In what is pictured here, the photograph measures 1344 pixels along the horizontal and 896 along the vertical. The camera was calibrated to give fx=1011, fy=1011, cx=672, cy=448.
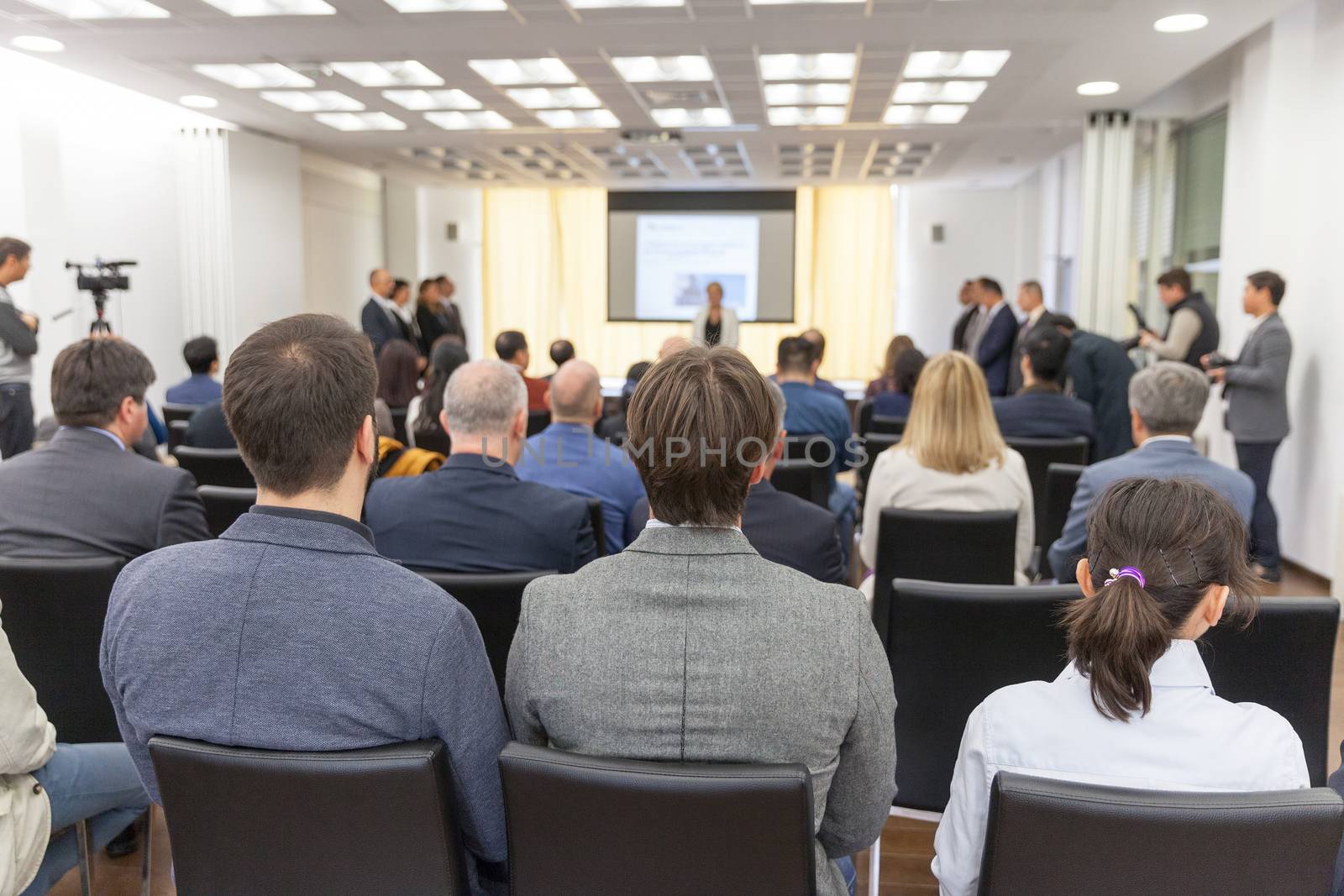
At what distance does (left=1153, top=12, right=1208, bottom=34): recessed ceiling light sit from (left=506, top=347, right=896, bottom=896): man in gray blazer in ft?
17.4

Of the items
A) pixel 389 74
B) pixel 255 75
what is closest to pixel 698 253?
pixel 389 74

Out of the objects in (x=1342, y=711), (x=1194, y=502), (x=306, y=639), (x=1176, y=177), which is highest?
(x=1176, y=177)

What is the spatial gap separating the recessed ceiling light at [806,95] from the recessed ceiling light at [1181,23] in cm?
208

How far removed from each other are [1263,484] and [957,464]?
292cm

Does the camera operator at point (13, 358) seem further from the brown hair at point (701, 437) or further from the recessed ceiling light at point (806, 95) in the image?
the brown hair at point (701, 437)

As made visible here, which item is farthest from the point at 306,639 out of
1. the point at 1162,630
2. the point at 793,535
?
the point at 793,535

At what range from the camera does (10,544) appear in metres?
2.25

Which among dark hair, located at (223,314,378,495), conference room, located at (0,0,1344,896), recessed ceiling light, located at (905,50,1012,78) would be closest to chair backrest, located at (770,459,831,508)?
conference room, located at (0,0,1344,896)

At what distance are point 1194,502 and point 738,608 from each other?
1.92ft

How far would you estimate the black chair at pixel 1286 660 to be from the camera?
1.73 metres

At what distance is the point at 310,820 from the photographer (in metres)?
1.14

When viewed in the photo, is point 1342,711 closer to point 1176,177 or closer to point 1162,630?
point 1162,630

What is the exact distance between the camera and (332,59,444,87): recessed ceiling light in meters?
6.58

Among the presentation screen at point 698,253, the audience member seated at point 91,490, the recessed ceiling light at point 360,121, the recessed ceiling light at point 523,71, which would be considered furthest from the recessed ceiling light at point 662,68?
the presentation screen at point 698,253
